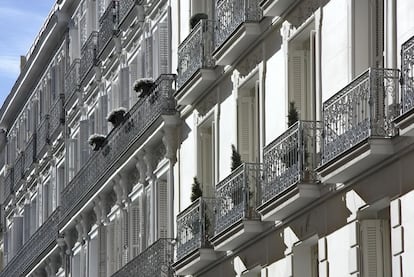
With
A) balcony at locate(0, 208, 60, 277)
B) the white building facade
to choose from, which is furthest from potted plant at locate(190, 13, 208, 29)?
balcony at locate(0, 208, 60, 277)

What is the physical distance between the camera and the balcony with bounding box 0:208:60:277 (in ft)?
195

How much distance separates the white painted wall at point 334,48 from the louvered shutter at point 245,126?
5.53 meters

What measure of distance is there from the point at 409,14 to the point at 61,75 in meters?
35.9

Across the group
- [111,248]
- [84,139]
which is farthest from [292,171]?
[84,139]

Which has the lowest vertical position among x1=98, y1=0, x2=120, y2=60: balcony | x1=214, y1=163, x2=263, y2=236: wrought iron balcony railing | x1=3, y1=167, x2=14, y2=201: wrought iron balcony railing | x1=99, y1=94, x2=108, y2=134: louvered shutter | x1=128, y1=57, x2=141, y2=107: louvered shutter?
x1=214, y1=163, x2=263, y2=236: wrought iron balcony railing

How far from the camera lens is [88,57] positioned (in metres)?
53.8

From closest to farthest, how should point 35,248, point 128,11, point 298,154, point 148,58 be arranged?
1. point 298,154
2. point 148,58
3. point 128,11
4. point 35,248

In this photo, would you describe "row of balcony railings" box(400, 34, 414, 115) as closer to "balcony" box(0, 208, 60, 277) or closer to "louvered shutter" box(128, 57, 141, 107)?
"louvered shutter" box(128, 57, 141, 107)

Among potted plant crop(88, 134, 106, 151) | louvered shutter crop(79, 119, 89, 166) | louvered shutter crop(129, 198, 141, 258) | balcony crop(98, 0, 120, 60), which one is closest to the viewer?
louvered shutter crop(129, 198, 141, 258)

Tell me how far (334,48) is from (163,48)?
45.9 ft

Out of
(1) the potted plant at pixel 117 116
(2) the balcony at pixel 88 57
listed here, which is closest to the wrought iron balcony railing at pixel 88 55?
(2) the balcony at pixel 88 57

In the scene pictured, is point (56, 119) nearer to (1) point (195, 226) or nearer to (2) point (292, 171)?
(1) point (195, 226)

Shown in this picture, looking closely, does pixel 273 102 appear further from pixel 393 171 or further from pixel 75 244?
pixel 75 244

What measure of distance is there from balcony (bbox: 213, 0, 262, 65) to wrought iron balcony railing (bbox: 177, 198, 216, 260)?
2999 mm
